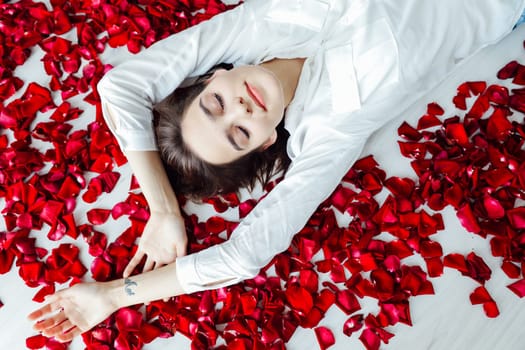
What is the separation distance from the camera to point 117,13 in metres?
1.20

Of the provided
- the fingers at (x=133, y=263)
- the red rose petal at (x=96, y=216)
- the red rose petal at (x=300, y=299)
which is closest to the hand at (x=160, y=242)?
the fingers at (x=133, y=263)

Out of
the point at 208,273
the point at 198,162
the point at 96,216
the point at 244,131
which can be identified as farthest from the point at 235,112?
the point at 96,216

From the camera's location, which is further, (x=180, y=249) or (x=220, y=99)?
(x=180, y=249)

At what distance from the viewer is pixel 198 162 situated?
92 cm

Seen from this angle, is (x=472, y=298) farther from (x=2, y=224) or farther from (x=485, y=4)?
(x=2, y=224)

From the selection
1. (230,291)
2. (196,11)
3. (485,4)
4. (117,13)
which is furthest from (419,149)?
(117,13)

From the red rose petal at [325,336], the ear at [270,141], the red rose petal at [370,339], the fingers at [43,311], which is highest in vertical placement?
the ear at [270,141]

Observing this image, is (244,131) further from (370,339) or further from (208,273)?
(370,339)

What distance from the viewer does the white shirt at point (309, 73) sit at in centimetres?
91

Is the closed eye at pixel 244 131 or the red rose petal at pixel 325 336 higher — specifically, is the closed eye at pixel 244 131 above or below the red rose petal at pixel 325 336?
above

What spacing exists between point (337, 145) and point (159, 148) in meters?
0.35

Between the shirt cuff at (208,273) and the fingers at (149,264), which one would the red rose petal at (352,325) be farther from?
the fingers at (149,264)

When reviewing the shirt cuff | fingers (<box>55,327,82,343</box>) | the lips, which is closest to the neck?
the lips

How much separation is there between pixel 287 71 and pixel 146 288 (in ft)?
1.63
